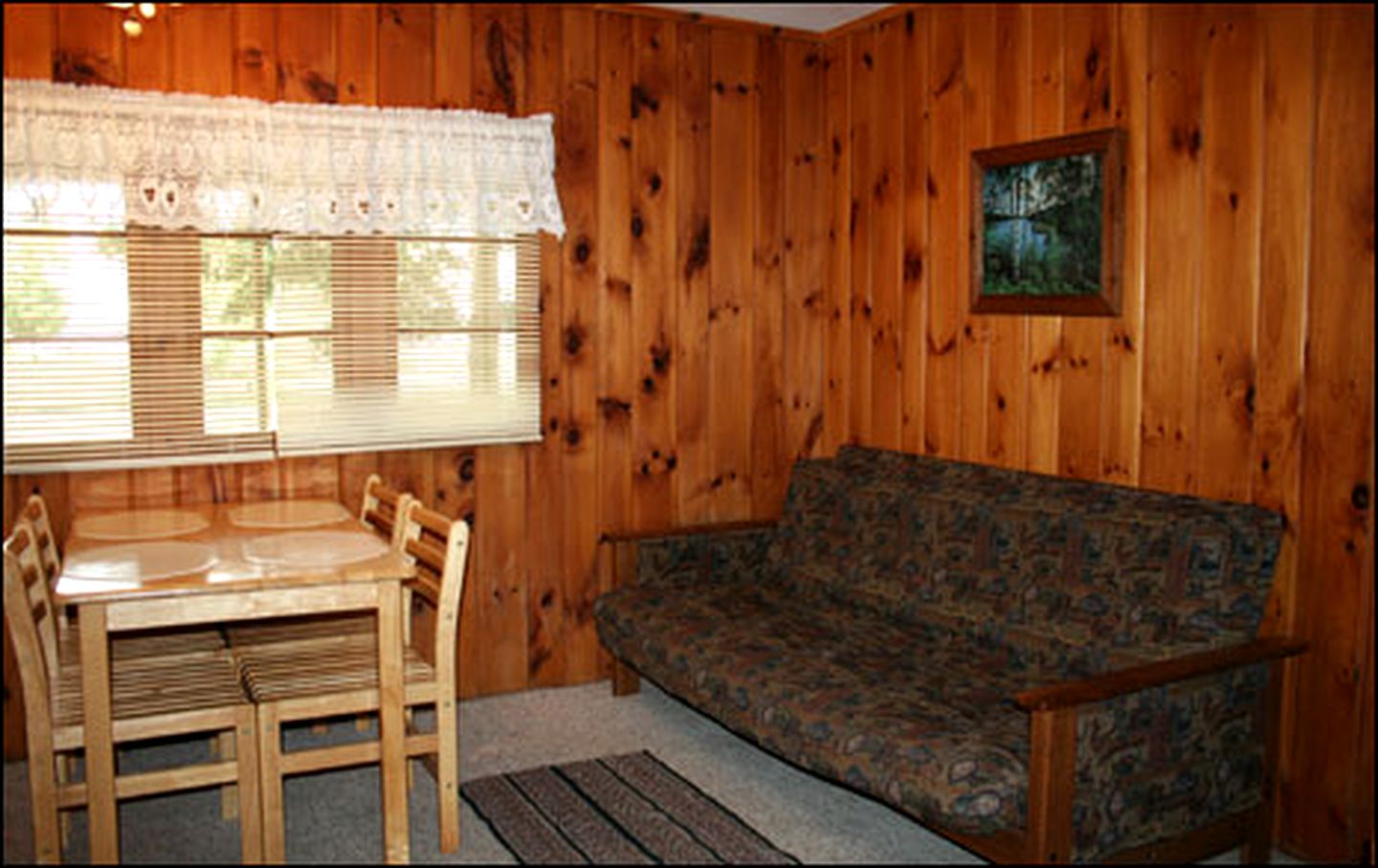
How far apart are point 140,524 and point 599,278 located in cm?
163

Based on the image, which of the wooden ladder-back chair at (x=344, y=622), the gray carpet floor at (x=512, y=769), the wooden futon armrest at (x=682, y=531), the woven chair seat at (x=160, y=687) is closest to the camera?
the woven chair seat at (x=160, y=687)

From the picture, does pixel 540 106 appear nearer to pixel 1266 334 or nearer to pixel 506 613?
pixel 506 613

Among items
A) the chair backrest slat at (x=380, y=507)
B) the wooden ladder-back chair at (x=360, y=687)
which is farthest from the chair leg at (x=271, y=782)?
the chair backrest slat at (x=380, y=507)

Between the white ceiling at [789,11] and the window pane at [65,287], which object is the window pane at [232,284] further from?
the white ceiling at [789,11]

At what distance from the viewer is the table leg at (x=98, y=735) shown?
7.89ft

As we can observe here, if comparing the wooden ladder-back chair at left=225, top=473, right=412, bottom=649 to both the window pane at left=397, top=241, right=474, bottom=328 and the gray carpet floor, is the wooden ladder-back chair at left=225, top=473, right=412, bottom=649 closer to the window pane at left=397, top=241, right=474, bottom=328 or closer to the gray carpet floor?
the gray carpet floor

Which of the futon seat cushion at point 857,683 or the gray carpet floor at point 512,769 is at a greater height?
the futon seat cushion at point 857,683

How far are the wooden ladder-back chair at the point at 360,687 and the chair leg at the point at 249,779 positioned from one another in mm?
17

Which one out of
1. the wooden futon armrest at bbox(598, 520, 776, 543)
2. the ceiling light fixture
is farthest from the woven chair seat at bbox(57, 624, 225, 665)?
the ceiling light fixture

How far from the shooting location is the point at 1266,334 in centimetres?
283

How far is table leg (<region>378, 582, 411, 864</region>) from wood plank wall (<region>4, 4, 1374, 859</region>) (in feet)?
3.80

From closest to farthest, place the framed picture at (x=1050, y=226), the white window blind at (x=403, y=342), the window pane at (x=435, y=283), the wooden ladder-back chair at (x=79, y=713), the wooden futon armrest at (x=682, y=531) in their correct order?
the wooden ladder-back chair at (x=79, y=713), the framed picture at (x=1050, y=226), the white window blind at (x=403, y=342), the window pane at (x=435, y=283), the wooden futon armrest at (x=682, y=531)

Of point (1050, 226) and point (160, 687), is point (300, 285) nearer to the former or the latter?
point (160, 687)

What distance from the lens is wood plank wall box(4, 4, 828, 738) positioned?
355cm
